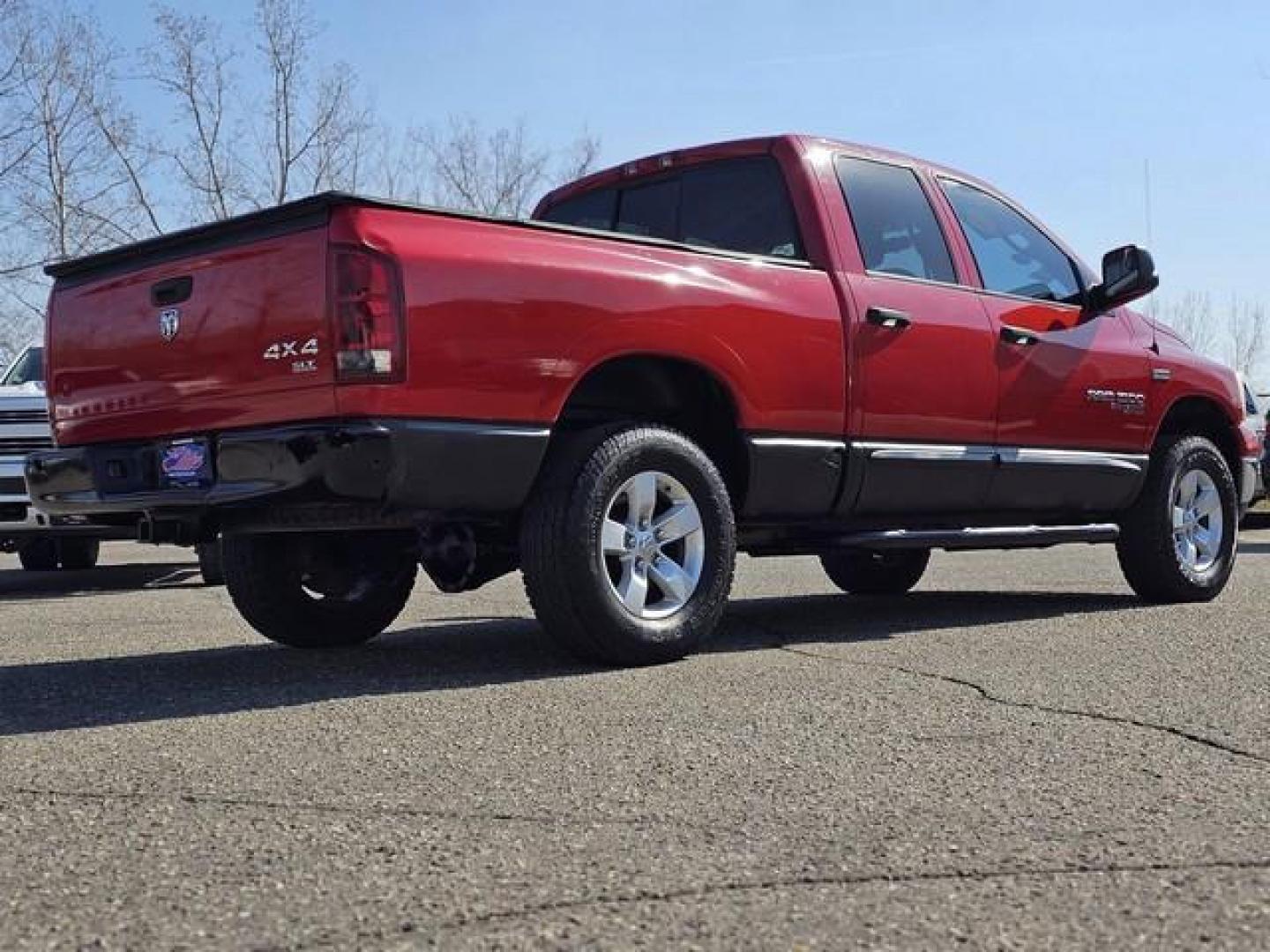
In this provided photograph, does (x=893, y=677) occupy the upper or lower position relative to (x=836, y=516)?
lower

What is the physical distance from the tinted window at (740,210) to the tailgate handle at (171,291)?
2.33 meters

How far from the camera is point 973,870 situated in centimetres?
257

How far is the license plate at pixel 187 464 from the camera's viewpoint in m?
4.62

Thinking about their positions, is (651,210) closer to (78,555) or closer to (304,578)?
(304,578)

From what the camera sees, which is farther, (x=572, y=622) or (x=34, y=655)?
(x=34, y=655)

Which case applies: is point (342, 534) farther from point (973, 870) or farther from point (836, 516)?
point (973, 870)

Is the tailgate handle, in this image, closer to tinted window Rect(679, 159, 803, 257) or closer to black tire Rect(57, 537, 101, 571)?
tinted window Rect(679, 159, 803, 257)

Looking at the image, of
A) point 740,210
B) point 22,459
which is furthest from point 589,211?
point 22,459

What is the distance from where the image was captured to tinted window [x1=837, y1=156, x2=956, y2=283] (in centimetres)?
592

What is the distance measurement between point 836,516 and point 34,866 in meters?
3.69

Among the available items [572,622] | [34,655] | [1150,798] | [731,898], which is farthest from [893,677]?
[34,655]

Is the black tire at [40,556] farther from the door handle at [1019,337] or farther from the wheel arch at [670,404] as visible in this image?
the door handle at [1019,337]

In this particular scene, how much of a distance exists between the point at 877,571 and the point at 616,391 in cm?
341

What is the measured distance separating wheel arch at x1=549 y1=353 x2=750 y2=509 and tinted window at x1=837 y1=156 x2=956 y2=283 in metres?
1.01
